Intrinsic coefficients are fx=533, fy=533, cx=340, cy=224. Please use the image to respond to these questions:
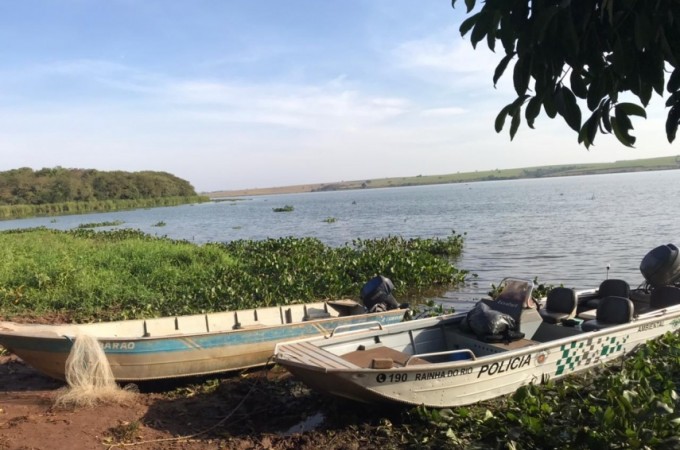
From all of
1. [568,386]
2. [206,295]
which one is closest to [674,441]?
[568,386]

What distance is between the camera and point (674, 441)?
4.58m

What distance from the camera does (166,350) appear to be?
7.74 m

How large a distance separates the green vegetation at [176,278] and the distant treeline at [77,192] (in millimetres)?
69114

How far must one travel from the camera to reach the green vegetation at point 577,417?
4.81 metres

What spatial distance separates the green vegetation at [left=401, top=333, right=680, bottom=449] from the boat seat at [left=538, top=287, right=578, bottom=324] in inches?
48.4

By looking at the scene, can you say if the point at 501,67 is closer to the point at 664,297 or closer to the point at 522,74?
the point at 522,74

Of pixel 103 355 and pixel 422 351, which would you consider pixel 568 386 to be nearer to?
pixel 422 351

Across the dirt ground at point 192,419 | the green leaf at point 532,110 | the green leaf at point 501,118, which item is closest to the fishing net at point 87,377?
the dirt ground at point 192,419

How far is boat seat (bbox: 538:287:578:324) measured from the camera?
29.0 ft

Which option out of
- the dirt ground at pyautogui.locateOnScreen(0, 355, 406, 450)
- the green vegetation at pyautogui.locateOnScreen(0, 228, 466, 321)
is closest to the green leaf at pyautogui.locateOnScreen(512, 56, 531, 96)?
the dirt ground at pyautogui.locateOnScreen(0, 355, 406, 450)

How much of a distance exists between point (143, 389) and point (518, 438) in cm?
550

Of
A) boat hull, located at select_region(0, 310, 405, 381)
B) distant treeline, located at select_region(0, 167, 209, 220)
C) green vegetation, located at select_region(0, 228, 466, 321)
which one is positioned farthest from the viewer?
distant treeline, located at select_region(0, 167, 209, 220)

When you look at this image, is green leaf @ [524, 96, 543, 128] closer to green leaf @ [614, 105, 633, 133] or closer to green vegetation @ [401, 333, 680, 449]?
green leaf @ [614, 105, 633, 133]

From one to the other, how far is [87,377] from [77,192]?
332ft
